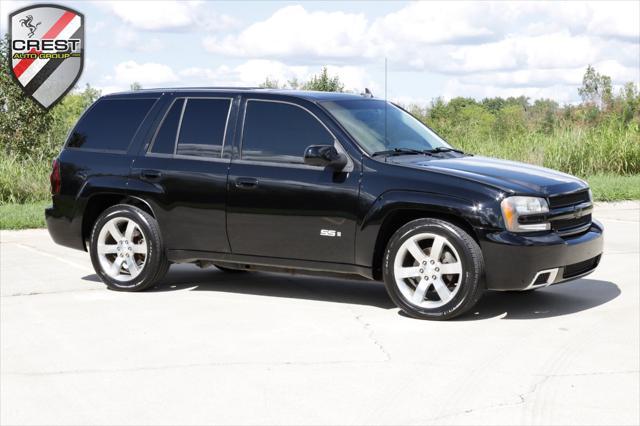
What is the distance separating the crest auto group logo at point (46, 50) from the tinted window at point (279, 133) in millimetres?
15635

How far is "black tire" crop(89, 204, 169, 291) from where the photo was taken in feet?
31.5

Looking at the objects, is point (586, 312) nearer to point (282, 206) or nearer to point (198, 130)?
point (282, 206)

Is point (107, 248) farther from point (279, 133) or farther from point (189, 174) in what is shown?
point (279, 133)

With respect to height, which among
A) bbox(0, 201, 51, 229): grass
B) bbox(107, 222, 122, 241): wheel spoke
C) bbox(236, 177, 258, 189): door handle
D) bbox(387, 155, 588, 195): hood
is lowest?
bbox(0, 201, 51, 229): grass

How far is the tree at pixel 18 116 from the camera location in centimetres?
2331

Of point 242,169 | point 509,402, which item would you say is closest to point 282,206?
point 242,169

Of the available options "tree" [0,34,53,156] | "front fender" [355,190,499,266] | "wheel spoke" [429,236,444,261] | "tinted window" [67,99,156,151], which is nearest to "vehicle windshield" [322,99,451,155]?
"front fender" [355,190,499,266]

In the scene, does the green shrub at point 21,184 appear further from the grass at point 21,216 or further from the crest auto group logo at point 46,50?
the crest auto group logo at point 46,50

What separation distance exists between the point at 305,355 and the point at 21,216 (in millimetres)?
9026

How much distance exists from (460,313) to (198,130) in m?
2.97

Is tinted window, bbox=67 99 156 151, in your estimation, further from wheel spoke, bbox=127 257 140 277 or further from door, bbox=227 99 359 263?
door, bbox=227 99 359 263

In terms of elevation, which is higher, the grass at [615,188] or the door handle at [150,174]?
the door handle at [150,174]

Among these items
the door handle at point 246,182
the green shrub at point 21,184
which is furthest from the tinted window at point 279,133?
the green shrub at point 21,184

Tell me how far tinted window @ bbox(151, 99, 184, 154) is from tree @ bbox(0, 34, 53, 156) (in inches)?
564
